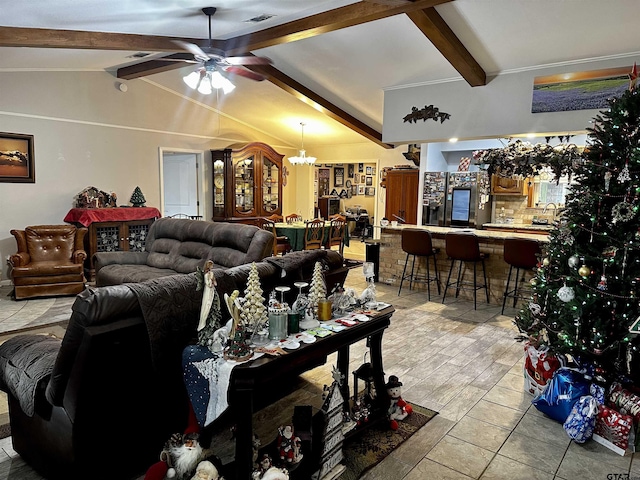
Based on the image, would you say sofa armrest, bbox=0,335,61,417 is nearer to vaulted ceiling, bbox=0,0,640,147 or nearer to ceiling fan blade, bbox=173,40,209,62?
vaulted ceiling, bbox=0,0,640,147

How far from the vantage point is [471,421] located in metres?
2.69

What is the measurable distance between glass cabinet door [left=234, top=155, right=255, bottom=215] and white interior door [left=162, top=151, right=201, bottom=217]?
2.59ft

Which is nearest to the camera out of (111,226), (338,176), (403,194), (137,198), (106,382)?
(106,382)

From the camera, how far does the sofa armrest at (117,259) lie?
5.03 metres

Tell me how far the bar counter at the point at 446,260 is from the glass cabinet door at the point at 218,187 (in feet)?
11.6

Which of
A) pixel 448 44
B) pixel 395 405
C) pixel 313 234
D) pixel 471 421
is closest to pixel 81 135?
pixel 313 234

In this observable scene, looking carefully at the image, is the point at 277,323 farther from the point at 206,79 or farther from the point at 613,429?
the point at 206,79

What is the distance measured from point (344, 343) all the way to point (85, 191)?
5.82m

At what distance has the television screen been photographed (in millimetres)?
7934

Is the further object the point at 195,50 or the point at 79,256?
the point at 79,256

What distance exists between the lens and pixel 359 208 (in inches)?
494

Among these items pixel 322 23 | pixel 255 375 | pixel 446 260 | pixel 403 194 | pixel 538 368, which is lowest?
pixel 538 368

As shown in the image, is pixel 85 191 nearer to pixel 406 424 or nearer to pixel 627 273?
pixel 406 424

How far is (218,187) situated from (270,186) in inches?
48.2
